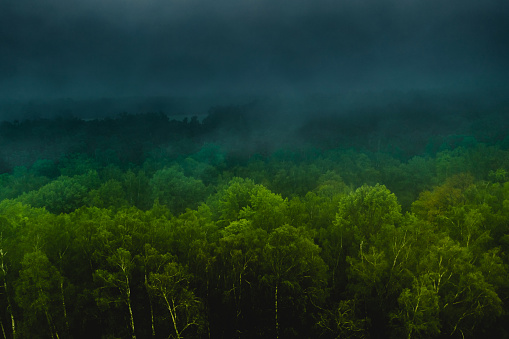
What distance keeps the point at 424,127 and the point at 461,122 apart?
1147cm

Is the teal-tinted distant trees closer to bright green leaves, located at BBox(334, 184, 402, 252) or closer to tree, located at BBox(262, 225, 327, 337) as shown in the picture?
bright green leaves, located at BBox(334, 184, 402, 252)

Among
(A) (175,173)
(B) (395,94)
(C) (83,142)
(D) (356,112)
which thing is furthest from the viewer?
(B) (395,94)

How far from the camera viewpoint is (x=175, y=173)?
170 ft

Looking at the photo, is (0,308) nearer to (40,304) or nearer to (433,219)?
(40,304)

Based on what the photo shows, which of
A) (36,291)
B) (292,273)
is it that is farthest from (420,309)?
(36,291)

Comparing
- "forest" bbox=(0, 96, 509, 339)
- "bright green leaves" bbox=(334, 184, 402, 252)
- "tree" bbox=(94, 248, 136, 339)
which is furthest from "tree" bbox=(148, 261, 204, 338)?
"bright green leaves" bbox=(334, 184, 402, 252)

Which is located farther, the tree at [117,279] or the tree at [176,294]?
the tree at [117,279]

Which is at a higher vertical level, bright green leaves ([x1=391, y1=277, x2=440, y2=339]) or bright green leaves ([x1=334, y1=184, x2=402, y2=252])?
bright green leaves ([x1=334, y1=184, x2=402, y2=252])

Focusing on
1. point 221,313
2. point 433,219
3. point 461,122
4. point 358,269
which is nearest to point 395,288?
point 358,269

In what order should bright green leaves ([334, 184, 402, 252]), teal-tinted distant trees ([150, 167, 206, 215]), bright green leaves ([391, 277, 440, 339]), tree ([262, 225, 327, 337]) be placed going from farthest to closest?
teal-tinted distant trees ([150, 167, 206, 215])
bright green leaves ([334, 184, 402, 252])
tree ([262, 225, 327, 337])
bright green leaves ([391, 277, 440, 339])

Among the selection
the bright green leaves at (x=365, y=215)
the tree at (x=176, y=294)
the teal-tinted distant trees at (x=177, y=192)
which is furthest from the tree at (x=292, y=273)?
the teal-tinted distant trees at (x=177, y=192)

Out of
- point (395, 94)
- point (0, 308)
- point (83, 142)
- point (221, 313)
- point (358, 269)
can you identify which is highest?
point (395, 94)

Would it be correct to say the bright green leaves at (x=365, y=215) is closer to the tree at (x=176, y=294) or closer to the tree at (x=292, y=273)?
the tree at (x=292, y=273)

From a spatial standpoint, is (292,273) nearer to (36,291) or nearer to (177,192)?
Answer: (36,291)
